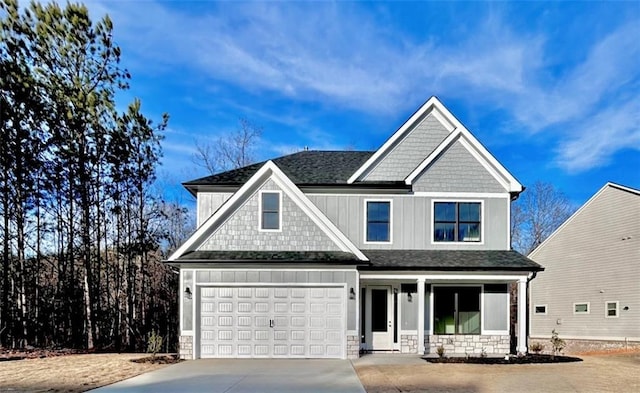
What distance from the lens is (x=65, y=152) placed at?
18.0 m

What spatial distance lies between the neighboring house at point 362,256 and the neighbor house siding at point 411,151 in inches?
1.5

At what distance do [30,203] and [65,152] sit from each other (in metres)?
2.46

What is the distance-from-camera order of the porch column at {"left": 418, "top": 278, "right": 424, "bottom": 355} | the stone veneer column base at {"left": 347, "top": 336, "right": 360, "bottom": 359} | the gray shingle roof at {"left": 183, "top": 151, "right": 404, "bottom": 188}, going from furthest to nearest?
the gray shingle roof at {"left": 183, "top": 151, "right": 404, "bottom": 188}, the porch column at {"left": 418, "top": 278, "right": 424, "bottom": 355}, the stone veneer column base at {"left": 347, "top": 336, "right": 360, "bottom": 359}

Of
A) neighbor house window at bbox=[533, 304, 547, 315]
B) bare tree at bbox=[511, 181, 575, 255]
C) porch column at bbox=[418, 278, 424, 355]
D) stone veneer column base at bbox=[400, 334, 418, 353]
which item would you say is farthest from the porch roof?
bare tree at bbox=[511, 181, 575, 255]

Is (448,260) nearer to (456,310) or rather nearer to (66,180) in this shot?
(456,310)

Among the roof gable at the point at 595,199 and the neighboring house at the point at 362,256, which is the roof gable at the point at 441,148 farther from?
the roof gable at the point at 595,199

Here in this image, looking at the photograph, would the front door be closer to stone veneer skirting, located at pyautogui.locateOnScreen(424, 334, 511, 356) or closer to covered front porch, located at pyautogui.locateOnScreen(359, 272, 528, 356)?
covered front porch, located at pyautogui.locateOnScreen(359, 272, 528, 356)

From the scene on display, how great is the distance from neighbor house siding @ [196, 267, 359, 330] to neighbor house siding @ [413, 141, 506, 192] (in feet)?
14.3

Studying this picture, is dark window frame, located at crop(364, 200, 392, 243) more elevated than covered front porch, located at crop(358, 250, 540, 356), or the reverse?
dark window frame, located at crop(364, 200, 392, 243)

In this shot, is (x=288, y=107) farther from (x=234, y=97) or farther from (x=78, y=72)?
(x=78, y=72)

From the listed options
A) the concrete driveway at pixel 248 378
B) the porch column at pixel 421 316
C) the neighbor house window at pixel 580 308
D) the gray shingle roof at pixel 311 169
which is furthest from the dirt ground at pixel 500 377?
the neighbor house window at pixel 580 308

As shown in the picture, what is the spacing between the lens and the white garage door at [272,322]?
43.3 ft

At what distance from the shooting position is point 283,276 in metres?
13.4

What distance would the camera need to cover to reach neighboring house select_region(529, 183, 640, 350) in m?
20.0
